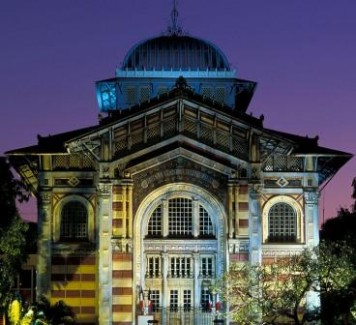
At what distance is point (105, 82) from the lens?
224 feet

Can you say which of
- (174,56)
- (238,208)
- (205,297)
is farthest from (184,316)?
(174,56)

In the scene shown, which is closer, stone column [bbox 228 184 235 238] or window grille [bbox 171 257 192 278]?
stone column [bbox 228 184 235 238]

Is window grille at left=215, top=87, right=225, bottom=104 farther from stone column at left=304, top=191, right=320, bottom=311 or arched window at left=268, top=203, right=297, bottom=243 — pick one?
stone column at left=304, top=191, right=320, bottom=311

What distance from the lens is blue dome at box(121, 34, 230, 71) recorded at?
6900cm

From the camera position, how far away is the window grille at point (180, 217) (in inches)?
2263

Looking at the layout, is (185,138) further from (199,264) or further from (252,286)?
(252,286)

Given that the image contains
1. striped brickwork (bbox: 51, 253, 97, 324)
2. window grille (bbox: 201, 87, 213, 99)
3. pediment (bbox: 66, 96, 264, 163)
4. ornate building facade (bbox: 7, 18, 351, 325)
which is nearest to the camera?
ornate building facade (bbox: 7, 18, 351, 325)

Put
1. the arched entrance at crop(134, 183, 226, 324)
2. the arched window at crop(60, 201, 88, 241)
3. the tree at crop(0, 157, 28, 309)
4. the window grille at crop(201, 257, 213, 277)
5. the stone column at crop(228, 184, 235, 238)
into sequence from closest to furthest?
the tree at crop(0, 157, 28, 309), the stone column at crop(228, 184, 235, 238), the arched entrance at crop(134, 183, 226, 324), the window grille at crop(201, 257, 213, 277), the arched window at crop(60, 201, 88, 241)

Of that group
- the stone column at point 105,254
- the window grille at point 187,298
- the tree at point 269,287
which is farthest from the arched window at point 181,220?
the tree at point 269,287

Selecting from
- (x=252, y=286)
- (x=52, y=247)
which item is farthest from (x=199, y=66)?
(x=252, y=286)

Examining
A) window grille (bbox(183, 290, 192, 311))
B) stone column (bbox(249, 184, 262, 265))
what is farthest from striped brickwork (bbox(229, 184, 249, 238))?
window grille (bbox(183, 290, 192, 311))

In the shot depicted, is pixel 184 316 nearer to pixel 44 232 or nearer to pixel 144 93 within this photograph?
pixel 44 232

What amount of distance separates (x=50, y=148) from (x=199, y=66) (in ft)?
50.1

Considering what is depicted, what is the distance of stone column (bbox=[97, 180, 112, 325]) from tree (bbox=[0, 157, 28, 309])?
4.04 m
